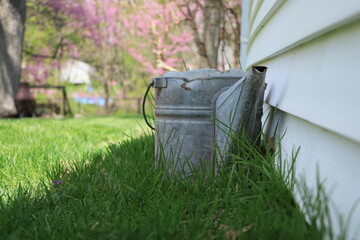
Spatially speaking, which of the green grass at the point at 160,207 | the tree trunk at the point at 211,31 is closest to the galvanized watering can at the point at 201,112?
the green grass at the point at 160,207

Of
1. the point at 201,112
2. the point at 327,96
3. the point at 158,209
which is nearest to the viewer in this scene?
the point at 327,96

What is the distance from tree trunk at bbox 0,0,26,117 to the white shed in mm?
9448

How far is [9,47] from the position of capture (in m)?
10.0

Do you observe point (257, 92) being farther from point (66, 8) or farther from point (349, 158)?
point (66, 8)

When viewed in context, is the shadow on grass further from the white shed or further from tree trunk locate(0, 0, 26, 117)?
tree trunk locate(0, 0, 26, 117)

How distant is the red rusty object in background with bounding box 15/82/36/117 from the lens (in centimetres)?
1293

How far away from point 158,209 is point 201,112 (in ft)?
2.82

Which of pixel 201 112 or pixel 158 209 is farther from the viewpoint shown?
pixel 201 112

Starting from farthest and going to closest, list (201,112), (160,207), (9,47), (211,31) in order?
(9,47) → (211,31) → (201,112) → (160,207)

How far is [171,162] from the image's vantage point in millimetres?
2074

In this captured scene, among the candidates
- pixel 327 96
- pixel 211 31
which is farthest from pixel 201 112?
pixel 211 31

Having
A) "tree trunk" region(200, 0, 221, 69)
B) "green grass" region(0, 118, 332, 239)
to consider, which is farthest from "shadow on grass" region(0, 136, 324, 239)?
"tree trunk" region(200, 0, 221, 69)

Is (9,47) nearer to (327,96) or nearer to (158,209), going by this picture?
(158,209)

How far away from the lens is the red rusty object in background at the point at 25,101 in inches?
509
